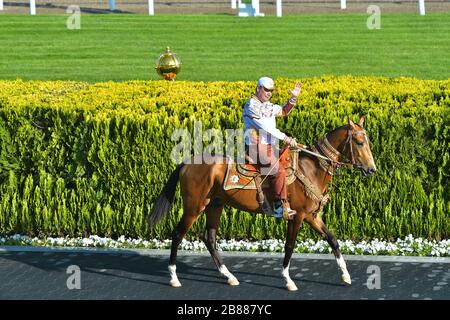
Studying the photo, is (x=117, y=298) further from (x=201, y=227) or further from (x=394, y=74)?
(x=394, y=74)

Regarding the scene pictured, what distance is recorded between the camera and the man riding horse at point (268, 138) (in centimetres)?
1272

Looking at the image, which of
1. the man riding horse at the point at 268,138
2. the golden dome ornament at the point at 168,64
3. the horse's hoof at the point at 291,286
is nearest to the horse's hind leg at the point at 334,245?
the man riding horse at the point at 268,138

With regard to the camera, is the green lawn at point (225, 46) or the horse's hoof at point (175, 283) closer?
the horse's hoof at point (175, 283)

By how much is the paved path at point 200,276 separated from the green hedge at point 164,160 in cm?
64

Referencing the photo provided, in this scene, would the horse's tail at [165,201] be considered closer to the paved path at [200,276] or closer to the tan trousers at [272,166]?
the paved path at [200,276]

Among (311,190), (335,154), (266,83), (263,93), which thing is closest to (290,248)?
(311,190)

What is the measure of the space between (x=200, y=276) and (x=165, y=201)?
1.06 metres

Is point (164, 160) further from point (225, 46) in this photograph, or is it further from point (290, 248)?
point (225, 46)

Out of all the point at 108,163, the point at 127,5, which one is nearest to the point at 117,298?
the point at 108,163

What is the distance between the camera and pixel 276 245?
14719mm

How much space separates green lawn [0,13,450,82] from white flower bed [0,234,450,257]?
29.6 ft

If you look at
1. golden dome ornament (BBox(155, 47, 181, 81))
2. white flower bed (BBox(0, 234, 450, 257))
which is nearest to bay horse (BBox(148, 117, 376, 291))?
white flower bed (BBox(0, 234, 450, 257))

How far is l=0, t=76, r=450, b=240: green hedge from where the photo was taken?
14672 mm
